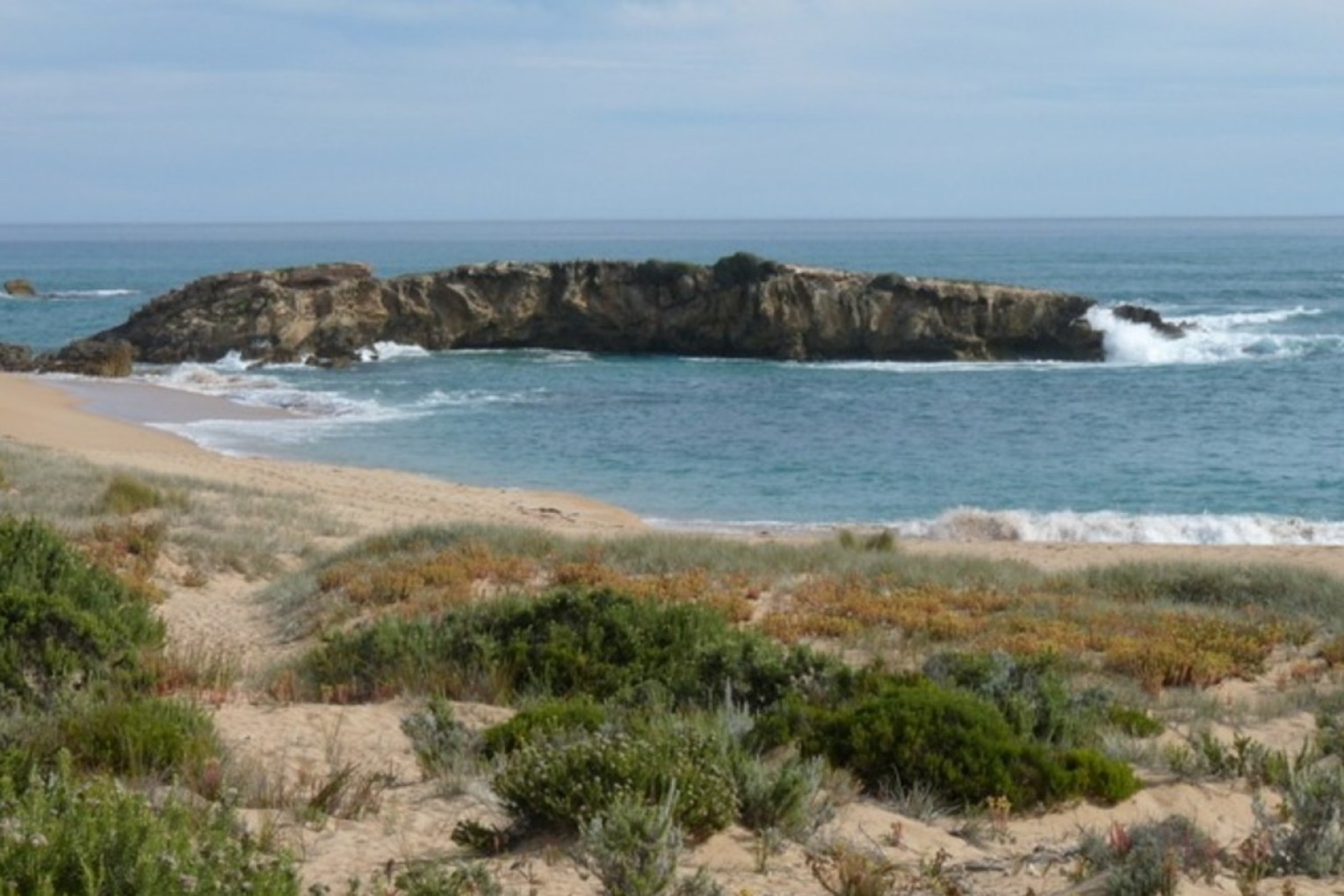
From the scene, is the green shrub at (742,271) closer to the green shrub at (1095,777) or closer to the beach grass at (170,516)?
the beach grass at (170,516)

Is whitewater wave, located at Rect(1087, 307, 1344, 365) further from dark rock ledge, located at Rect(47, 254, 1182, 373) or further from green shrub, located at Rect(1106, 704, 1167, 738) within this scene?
green shrub, located at Rect(1106, 704, 1167, 738)

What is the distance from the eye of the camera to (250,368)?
175 ft

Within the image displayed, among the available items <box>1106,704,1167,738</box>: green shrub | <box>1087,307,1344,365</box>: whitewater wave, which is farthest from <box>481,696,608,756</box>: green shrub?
<box>1087,307,1344,365</box>: whitewater wave

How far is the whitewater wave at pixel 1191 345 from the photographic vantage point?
188 ft

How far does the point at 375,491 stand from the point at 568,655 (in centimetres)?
1800

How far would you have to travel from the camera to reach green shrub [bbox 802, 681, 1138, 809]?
817 centimetres

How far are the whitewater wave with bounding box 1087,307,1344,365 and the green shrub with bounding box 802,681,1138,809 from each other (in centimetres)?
4989

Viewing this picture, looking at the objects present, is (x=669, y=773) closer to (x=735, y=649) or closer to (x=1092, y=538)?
(x=735, y=649)

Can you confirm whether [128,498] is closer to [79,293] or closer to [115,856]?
[115,856]

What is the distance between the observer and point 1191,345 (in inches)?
2354

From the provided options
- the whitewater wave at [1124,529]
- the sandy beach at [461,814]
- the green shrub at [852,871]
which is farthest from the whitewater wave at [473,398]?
the green shrub at [852,871]

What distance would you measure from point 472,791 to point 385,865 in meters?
1.21

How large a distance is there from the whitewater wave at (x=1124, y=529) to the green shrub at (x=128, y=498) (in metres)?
12.2

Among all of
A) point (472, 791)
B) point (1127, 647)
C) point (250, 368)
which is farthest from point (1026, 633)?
point (250, 368)
